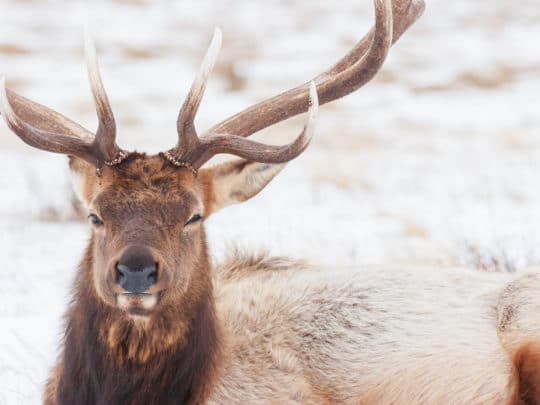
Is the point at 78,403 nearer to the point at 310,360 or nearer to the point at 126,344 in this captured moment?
the point at 126,344

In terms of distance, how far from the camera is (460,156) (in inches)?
610

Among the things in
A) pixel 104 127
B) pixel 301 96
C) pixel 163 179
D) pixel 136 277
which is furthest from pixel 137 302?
pixel 301 96

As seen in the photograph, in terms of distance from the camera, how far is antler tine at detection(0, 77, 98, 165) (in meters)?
5.15

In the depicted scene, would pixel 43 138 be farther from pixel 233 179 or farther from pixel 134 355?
pixel 134 355

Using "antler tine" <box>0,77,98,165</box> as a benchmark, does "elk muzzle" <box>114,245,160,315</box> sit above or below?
below

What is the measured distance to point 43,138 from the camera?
5227 mm

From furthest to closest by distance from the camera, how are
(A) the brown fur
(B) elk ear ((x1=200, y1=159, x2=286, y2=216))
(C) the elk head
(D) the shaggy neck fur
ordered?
(B) elk ear ((x1=200, y1=159, x2=286, y2=216)), (D) the shaggy neck fur, (A) the brown fur, (C) the elk head

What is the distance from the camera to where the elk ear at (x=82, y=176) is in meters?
5.54

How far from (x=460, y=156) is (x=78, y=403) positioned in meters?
11.2

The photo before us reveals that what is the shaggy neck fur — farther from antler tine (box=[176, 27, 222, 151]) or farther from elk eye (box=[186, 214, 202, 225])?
antler tine (box=[176, 27, 222, 151])

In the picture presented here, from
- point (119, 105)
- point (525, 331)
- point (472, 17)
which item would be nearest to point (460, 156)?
point (119, 105)

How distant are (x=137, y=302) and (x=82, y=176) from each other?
3.83 ft

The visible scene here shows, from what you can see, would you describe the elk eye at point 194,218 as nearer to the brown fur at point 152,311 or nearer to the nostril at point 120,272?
the brown fur at point 152,311

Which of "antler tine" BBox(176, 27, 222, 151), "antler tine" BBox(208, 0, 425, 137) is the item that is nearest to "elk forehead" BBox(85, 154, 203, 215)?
"antler tine" BBox(176, 27, 222, 151)
